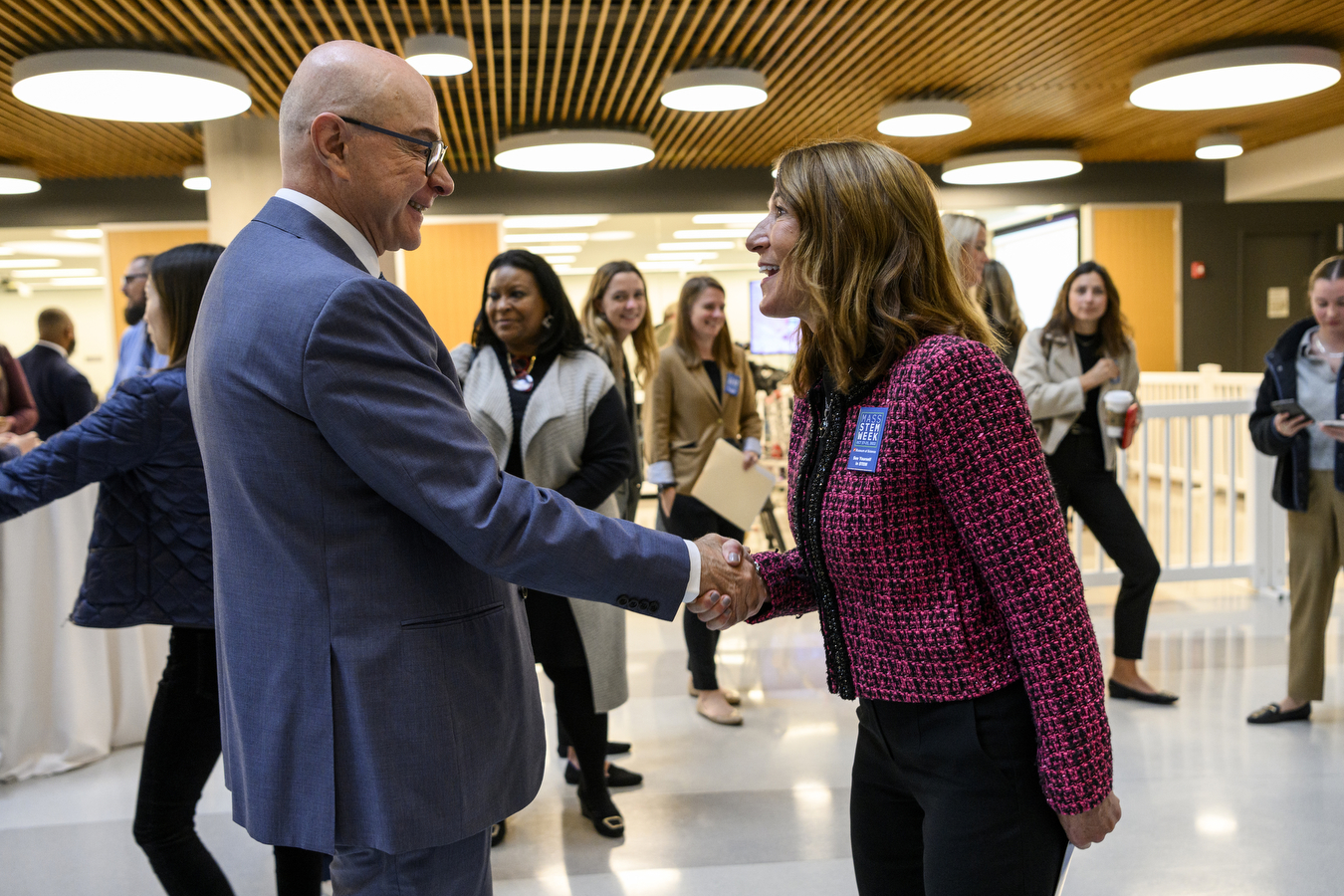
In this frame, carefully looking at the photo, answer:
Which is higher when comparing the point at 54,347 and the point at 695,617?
the point at 54,347

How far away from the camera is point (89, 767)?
3564mm

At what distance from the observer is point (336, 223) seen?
54.1 inches

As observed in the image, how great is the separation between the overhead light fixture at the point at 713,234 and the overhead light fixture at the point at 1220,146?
15.9ft

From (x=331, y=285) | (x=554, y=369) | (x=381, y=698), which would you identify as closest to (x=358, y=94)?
(x=331, y=285)

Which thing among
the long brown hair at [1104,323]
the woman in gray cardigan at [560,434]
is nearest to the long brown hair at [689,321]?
the woman in gray cardigan at [560,434]

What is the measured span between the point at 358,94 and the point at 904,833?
4.11ft

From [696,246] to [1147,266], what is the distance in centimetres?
530

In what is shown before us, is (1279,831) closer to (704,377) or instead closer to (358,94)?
(704,377)

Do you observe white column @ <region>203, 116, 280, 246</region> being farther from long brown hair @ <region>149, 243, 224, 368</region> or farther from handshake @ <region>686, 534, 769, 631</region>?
handshake @ <region>686, 534, 769, 631</region>

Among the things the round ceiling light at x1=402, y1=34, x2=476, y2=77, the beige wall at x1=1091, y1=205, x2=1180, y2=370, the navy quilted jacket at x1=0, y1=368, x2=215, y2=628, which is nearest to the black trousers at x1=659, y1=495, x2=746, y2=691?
the navy quilted jacket at x1=0, y1=368, x2=215, y2=628

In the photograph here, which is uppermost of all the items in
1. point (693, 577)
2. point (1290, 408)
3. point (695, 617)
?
point (1290, 408)

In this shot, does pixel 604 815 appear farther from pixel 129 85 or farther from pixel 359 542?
pixel 129 85

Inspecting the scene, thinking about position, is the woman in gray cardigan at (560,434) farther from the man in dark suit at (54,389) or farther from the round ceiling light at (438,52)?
the man in dark suit at (54,389)

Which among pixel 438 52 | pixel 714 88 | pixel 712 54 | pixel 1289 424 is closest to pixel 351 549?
pixel 1289 424
